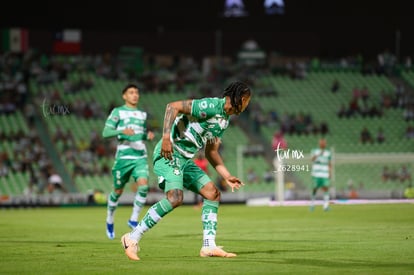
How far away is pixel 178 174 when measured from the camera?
1240 cm

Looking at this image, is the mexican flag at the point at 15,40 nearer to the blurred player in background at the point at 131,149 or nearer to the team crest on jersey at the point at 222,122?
the blurred player in background at the point at 131,149

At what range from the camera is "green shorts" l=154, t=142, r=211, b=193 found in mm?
12344

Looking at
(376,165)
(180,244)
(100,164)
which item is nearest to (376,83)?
(376,165)

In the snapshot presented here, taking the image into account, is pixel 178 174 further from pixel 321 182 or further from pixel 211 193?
pixel 321 182

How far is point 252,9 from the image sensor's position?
5684 cm

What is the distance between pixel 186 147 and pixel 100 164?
107 ft

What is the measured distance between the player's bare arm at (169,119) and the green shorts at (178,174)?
34.6 inches

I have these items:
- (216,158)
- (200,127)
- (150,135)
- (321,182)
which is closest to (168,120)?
(200,127)

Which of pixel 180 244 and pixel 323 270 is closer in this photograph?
pixel 323 270

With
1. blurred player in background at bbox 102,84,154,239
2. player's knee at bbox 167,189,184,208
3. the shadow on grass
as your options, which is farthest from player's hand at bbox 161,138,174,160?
blurred player in background at bbox 102,84,154,239

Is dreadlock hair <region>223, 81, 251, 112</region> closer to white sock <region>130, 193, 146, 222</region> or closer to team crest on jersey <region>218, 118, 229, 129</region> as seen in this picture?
team crest on jersey <region>218, 118, 229, 129</region>

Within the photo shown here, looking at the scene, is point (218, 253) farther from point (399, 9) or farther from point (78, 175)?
point (399, 9)

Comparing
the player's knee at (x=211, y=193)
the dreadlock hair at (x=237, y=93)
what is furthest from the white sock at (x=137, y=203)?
the dreadlock hair at (x=237, y=93)

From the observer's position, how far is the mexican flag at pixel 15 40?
5038cm
